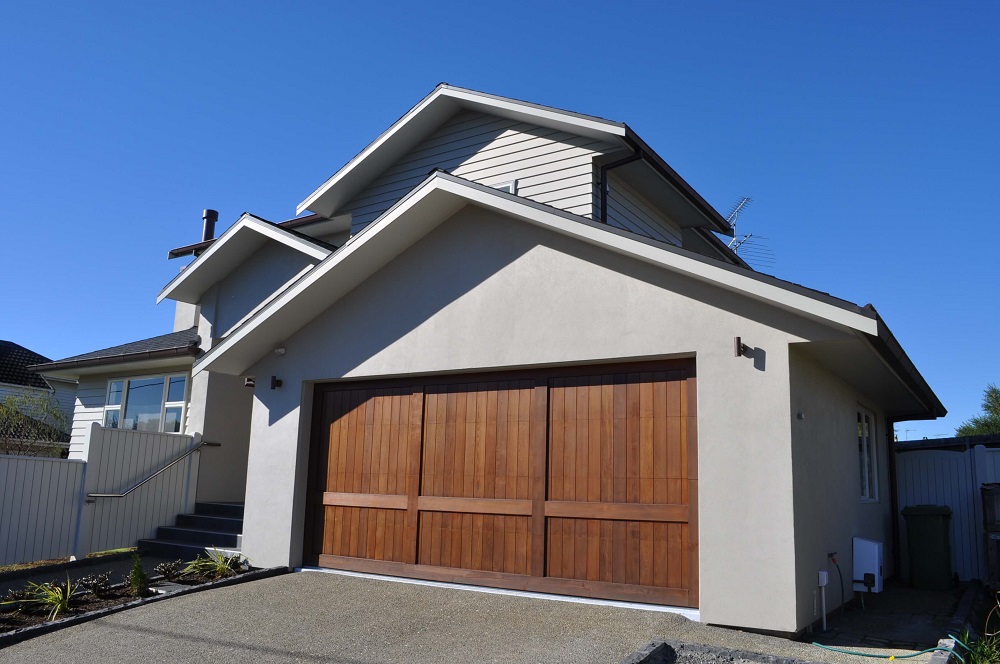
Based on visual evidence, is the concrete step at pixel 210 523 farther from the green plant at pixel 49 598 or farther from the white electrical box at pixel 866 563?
the white electrical box at pixel 866 563

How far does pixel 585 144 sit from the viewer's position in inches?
460

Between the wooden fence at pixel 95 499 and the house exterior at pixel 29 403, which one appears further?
the house exterior at pixel 29 403

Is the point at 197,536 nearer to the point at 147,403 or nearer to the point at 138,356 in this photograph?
the point at 138,356

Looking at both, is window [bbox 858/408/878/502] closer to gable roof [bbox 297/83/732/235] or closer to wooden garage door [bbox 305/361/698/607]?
gable roof [bbox 297/83/732/235]

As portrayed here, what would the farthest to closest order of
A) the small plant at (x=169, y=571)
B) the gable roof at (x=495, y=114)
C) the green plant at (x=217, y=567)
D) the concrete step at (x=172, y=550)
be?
the concrete step at (x=172, y=550)
the gable roof at (x=495, y=114)
the green plant at (x=217, y=567)
the small plant at (x=169, y=571)

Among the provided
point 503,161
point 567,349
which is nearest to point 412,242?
point 567,349

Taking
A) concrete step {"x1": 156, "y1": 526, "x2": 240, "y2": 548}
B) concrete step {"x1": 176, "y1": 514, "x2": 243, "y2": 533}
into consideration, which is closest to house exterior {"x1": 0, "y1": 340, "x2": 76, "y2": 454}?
concrete step {"x1": 176, "y1": 514, "x2": 243, "y2": 533}

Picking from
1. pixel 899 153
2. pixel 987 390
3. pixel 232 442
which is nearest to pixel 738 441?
pixel 232 442

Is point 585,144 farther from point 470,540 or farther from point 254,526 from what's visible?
point 254,526

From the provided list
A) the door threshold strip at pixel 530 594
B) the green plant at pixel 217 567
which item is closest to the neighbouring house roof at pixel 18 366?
the green plant at pixel 217 567

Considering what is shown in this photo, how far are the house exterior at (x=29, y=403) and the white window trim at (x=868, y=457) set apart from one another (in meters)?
17.6

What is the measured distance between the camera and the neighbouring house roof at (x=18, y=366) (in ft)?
100

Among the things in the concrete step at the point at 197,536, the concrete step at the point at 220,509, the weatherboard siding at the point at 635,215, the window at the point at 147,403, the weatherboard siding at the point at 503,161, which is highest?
the weatherboard siding at the point at 503,161

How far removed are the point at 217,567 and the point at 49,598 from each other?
2.11m
